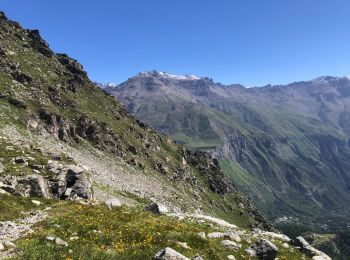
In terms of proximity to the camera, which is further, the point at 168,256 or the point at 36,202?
the point at 36,202

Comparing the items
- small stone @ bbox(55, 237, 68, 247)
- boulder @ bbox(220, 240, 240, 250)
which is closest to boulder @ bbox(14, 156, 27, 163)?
small stone @ bbox(55, 237, 68, 247)

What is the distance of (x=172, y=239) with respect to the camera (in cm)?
2656

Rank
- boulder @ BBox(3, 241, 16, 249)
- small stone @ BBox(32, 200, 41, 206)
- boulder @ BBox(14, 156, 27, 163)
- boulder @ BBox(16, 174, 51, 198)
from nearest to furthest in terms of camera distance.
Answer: boulder @ BBox(3, 241, 16, 249), small stone @ BBox(32, 200, 41, 206), boulder @ BBox(16, 174, 51, 198), boulder @ BBox(14, 156, 27, 163)

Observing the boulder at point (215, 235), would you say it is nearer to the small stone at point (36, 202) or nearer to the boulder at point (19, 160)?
the small stone at point (36, 202)

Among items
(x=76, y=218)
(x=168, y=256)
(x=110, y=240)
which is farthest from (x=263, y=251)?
(x=76, y=218)

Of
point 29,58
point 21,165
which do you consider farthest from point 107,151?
point 21,165

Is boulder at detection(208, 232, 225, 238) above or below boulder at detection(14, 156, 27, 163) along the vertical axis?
below

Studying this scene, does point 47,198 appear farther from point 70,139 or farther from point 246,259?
point 70,139

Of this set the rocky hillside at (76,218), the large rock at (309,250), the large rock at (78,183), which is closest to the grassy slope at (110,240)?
the rocky hillside at (76,218)

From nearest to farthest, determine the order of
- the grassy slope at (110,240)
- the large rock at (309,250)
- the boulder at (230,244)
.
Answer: the grassy slope at (110,240) → the boulder at (230,244) → the large rock at (309,250)

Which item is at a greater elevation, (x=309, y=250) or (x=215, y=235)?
(x=215, y=235)

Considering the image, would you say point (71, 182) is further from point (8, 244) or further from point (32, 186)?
point (8, 244)

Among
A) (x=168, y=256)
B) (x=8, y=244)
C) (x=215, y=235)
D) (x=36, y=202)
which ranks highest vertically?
(x=36, y=202)

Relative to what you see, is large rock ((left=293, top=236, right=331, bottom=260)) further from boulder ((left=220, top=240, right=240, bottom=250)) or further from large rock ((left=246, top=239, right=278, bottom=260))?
boulder ((left=220, top=240, right=240, bottom=250))
